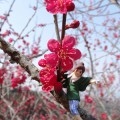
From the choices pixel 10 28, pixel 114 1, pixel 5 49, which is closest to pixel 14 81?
pixel 114 1

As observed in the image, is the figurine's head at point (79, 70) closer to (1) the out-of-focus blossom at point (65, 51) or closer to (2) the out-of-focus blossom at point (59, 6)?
(1) the out-of-focus blossom at point (65, 51)

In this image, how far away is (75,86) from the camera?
1.26 meters

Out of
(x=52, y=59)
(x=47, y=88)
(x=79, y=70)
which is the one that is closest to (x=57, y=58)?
(x=52, y=59)

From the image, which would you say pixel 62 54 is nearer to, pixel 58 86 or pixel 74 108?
pixel 58 86

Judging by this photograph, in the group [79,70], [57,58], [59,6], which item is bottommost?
[79,70]

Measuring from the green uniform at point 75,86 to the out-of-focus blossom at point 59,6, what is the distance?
0.33 meters

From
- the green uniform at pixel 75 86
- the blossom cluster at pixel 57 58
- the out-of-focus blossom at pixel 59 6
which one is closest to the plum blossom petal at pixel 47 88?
the blossom cluster at pixel 57 58

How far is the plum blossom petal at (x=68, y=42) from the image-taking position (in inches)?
41.5

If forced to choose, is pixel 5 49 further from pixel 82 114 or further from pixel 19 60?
pixel 82 114

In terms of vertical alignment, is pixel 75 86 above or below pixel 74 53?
below

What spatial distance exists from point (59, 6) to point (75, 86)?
0.39 meters

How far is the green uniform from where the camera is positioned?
121cm

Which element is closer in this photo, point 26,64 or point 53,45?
point 53,45

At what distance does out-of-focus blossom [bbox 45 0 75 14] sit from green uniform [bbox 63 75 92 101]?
1.07 ft
